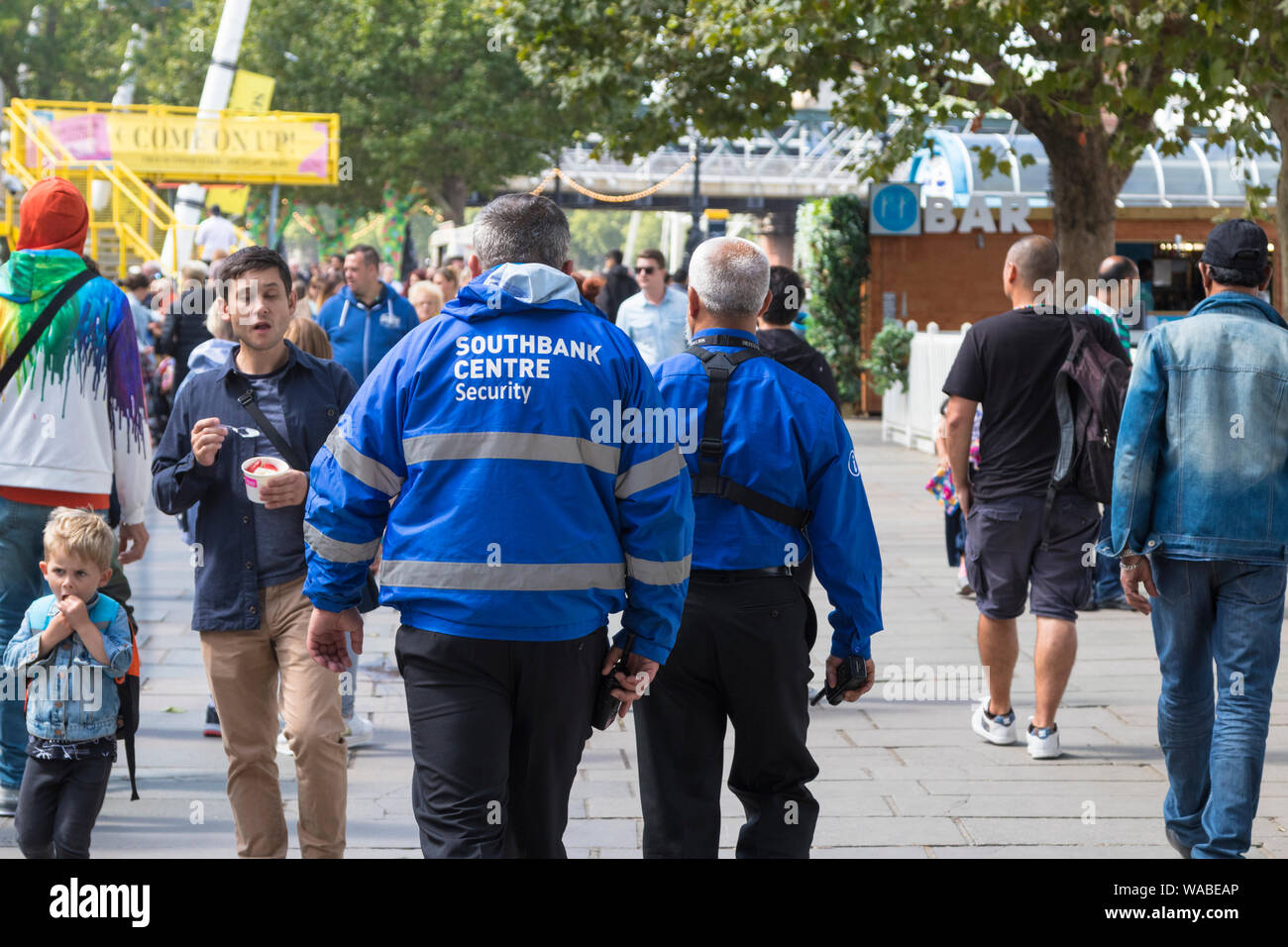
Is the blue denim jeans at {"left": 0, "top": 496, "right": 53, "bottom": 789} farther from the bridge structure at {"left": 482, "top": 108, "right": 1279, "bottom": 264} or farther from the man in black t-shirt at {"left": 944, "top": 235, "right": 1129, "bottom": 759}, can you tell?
the bridge structure at {"left": 482, "top": 108, "right": 1279, "bottom": 264}

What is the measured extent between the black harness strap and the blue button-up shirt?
8028mm

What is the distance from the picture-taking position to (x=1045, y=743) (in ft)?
20.7

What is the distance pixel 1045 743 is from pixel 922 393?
13.5 metres

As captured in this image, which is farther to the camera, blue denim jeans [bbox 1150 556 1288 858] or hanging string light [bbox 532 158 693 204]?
hanging string light [bbox 532 158 693 204]

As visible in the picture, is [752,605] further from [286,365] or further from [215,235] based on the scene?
[215,235]

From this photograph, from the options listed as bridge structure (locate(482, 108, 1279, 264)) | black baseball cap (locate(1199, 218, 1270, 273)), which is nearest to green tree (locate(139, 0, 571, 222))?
→ bridge structure (locate(482, 108, 1279, 264))

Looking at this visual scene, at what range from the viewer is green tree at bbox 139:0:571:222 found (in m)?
42.3

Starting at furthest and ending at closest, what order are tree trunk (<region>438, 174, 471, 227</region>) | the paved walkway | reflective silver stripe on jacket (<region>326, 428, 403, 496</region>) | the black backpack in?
tree trunk (<region>438, 174, 471, 227</region>), the black backpack, the paved walkway, reflective silver stripe on jacket (<region>326, 428, 403, 496</region>)

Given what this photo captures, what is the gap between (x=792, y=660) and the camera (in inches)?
163

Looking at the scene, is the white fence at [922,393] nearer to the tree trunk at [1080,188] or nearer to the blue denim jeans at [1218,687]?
the tree trunk at [1080,188]

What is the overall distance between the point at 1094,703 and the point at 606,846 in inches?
118

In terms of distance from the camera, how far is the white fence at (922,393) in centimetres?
1858

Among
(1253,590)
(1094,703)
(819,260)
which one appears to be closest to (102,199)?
(819,260)
